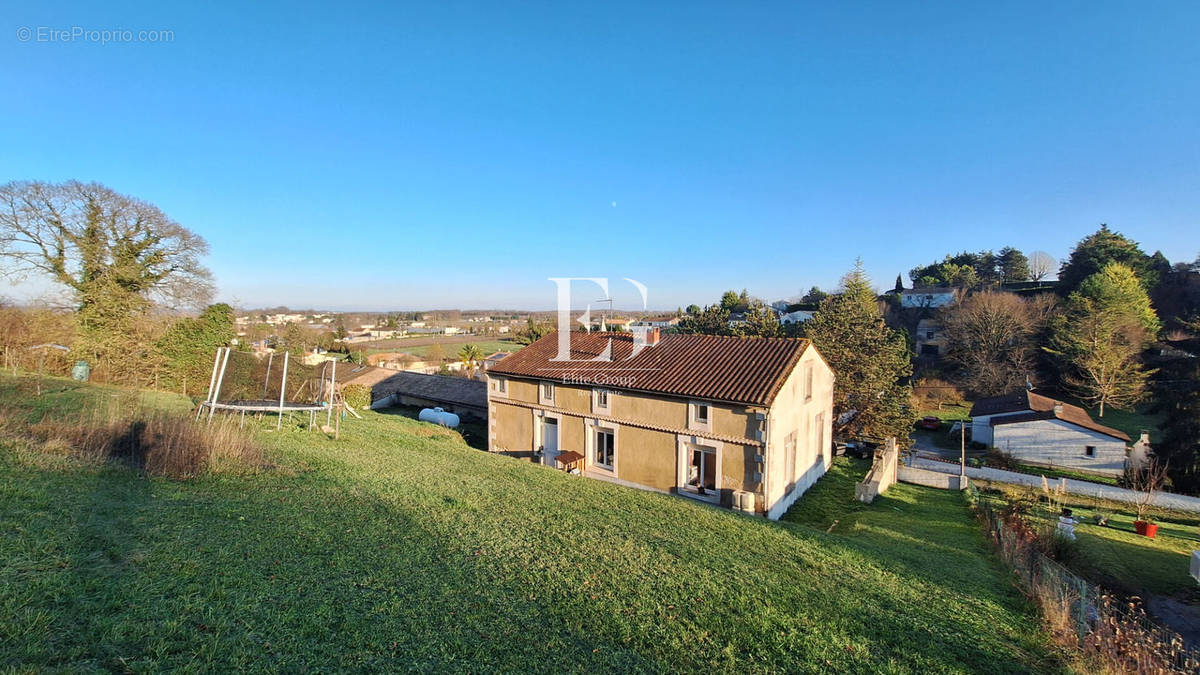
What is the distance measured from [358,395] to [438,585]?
28.6m

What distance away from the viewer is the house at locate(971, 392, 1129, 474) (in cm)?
2419

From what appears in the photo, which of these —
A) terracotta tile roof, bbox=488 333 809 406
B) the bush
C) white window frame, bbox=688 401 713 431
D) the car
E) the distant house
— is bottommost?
the car

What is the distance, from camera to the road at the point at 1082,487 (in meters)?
18.2

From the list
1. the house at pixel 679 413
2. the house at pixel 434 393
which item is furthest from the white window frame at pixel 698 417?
the house at pixel 434 393

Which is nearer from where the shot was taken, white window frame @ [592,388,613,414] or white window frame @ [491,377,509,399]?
white window frame @ [592,388,613,414]

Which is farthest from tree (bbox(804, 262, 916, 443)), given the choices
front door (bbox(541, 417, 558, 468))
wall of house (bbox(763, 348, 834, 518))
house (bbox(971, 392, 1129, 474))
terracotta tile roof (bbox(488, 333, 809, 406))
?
front door (bbox(541, 417, 558, 468))

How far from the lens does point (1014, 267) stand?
6431 cm

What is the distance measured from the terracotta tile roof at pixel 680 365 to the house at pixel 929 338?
146ft

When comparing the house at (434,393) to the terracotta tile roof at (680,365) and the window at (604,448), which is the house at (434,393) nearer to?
the terracotta tile roof at (680,365)

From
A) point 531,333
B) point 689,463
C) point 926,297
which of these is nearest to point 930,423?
point 689,463

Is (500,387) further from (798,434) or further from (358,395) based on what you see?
(358,395)

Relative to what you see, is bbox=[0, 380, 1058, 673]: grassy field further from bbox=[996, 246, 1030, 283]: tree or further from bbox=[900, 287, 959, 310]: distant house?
bbox=[996, 246, 1030, 283]: tree

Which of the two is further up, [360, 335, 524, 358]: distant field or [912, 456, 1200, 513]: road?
[360, 335, 524, 358]: distant field

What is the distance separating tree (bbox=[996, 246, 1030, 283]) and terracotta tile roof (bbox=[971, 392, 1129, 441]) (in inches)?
1754
